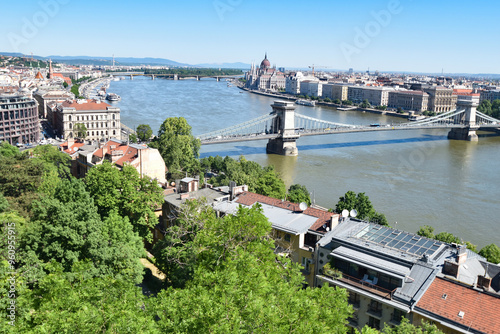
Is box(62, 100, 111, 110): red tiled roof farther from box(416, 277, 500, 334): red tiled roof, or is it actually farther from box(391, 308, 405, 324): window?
box(416, 277, 500, 334): red tiled roof

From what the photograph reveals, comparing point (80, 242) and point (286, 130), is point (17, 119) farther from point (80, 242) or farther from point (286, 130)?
point (80, 242)

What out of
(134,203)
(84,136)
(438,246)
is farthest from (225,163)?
(84,136)

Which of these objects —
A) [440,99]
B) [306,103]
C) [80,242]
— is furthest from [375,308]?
[306,103]

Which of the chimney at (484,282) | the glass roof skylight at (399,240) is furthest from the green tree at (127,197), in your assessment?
the chimney at (484,282)

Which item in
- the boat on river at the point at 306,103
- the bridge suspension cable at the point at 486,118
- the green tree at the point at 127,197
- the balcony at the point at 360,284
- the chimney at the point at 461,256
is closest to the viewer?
the balcony at the point at 360,284

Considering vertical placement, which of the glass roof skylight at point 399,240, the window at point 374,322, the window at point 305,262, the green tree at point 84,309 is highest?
the green tree at point 84,309

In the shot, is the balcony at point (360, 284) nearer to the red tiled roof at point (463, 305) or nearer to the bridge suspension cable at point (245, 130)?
the red tiled roof at point (463, 305)
